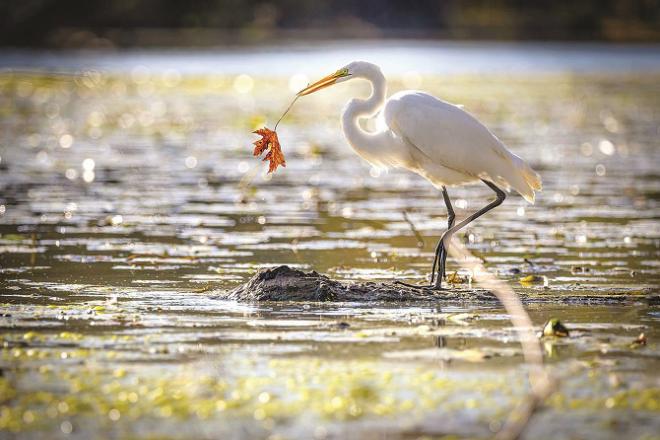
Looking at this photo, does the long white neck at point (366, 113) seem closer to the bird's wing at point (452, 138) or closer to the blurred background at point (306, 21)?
the bird's wing at point (452, 138)

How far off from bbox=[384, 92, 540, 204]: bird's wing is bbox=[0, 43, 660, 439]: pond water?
0.90 metres

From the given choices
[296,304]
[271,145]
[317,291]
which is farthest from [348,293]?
[271,145]

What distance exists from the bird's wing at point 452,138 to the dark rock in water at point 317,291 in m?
1.42

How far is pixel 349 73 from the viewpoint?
36.7 feet

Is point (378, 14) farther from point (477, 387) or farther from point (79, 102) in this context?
point (477, 387)

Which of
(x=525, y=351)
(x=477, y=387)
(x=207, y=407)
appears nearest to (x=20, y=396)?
(x=207, y=407)

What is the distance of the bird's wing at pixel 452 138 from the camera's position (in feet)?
36.2

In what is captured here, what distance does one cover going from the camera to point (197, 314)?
29.8ft

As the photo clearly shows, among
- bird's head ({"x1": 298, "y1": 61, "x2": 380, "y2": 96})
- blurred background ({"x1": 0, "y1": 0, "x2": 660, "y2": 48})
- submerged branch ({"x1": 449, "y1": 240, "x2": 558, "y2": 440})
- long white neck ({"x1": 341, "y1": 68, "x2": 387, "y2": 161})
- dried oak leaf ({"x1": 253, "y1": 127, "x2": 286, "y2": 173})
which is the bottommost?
submerged branch ({"x1": 449, "y1": 240, "x2": 558, "y2": 440})

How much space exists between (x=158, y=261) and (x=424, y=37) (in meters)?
74.0

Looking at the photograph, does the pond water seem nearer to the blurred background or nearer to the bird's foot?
the bird's foot

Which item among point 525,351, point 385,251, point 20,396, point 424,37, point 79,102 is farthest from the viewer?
point 424,37

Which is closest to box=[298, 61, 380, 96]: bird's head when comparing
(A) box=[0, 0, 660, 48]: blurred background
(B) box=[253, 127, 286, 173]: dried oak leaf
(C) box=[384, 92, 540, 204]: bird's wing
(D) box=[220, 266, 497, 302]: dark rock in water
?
Answer: (C) box=[384, 92, 540, 204]: bird's wing

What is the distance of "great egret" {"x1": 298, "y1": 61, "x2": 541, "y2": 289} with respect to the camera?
36.2 ft
